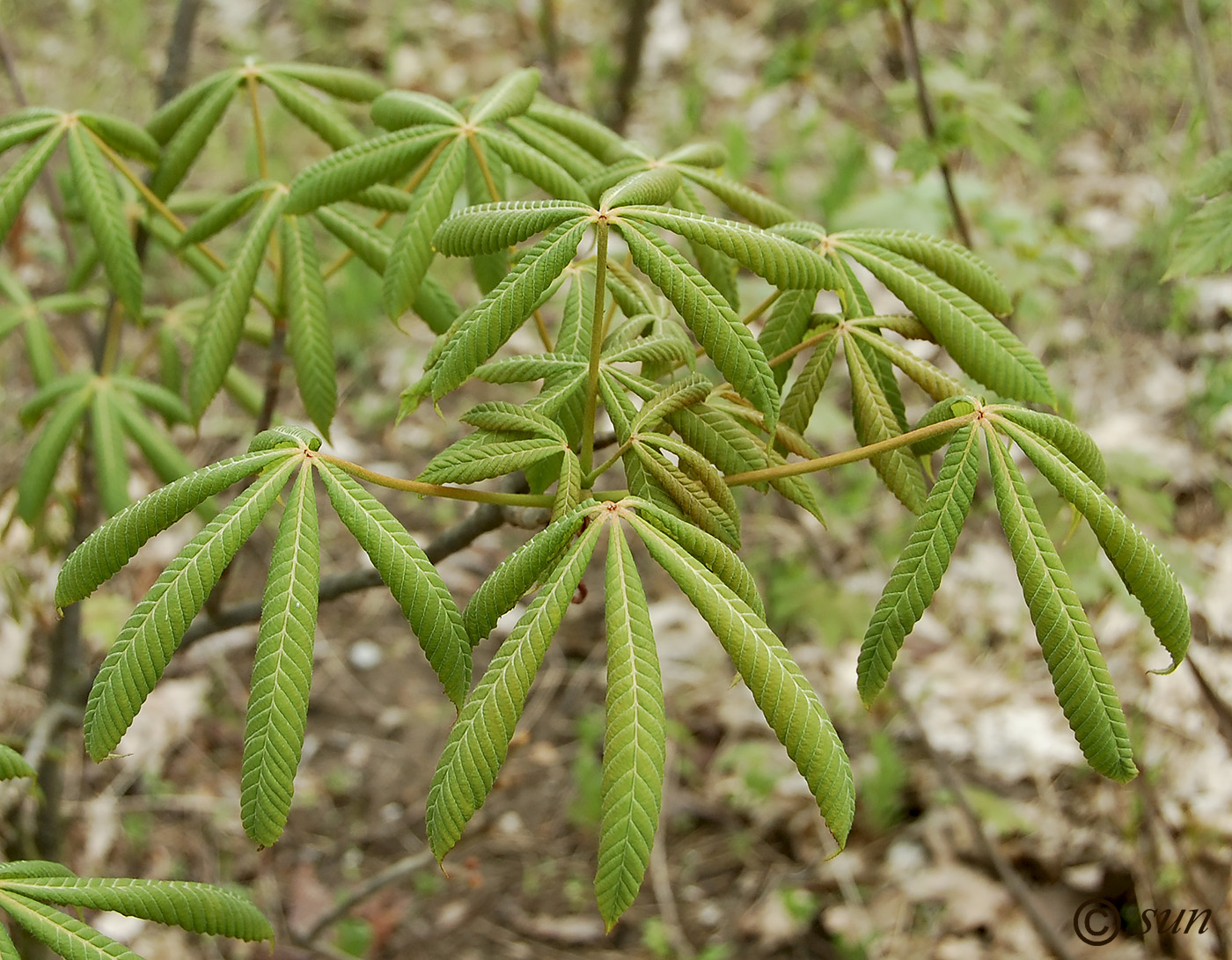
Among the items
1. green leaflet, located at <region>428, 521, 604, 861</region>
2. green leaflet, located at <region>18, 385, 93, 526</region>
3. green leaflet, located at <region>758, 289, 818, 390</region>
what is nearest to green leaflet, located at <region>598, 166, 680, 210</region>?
green leaflet, located at <region>758, 289, 818, 390</region>

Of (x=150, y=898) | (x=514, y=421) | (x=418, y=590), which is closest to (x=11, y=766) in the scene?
(x=150, y=898)

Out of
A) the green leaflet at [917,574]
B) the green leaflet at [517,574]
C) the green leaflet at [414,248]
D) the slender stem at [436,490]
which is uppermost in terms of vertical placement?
the green leaflet at [414,248]

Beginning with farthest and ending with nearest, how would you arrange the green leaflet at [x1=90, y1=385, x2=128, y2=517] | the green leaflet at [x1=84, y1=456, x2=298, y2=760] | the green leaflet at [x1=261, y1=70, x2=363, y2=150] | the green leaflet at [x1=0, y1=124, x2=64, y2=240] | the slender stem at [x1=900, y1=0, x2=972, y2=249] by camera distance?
the slender stem at [x1=900, y1=0, x2=972, y2=249], the green leaflet at [x1=90, y1=385, x2=128, y2=517], the green leaflet at [x1=261, y1=70, x2=363, y2=150], the green leaflet at [x1=0, y1=124, x2=64, y2=240], the green leaflet at [x1=84, y1=456, x2=298, y2=760]

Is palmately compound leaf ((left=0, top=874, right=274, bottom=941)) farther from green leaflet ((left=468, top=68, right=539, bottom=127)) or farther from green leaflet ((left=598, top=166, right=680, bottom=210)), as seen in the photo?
green leaflet ((left=468, top=68, right=539, bottom=127))

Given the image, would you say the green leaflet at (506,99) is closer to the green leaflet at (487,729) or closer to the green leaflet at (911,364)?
the green leaflet at (911,364)

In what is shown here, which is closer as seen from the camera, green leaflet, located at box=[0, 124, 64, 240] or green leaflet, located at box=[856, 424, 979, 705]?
green leaflet, located at box=[856, 424, 979, 705]

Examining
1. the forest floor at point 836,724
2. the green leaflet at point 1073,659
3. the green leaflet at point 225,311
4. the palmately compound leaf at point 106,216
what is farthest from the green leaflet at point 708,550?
the forest floor at point 836,724

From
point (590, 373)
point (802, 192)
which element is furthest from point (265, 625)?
point (802, 192)
